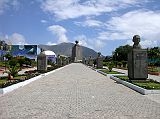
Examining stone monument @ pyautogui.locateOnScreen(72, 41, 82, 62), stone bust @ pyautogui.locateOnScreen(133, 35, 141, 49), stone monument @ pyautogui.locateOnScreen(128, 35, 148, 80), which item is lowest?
stone monument @ pyautogui.locateOnScreen(128, 35, 148, 80)

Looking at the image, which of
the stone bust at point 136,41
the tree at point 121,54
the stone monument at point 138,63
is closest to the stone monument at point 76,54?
the tree at point 121,54

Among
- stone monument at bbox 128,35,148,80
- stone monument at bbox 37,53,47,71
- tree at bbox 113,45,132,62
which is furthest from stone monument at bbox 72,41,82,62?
stone monument at bbox 128,35,148,80

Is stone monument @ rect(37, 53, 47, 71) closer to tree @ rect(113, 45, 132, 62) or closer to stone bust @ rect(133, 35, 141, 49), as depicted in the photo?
stone bust @ rect(133, 35, 141, 49)

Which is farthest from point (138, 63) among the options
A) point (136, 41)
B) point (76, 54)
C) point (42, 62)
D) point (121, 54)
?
point (76, 54)

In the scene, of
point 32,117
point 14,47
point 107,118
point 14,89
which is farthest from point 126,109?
point 14,47

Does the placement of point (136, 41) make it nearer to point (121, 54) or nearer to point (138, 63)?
point (138, 63)

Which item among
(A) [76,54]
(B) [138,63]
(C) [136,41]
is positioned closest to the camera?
(B) [138,63]

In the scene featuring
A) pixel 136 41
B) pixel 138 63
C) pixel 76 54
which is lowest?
pixel 138 63

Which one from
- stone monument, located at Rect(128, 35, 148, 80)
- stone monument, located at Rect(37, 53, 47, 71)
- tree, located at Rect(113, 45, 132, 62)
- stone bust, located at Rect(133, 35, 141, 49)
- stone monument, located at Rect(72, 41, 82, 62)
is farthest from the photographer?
stone monument, located at Rect(72, 41, 82, 62)

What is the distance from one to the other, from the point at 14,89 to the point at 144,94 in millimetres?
6451

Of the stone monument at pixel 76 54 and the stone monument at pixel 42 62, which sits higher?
the stone monument at pixel 76 54

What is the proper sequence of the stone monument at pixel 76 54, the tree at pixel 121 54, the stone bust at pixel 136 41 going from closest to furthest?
the stone bust at pixel 136 41 < the tree at pixel 121 54 < the stone monument at pixel 76 54

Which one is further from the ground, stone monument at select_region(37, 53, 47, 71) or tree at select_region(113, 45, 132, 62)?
tree at select_region(113, 45, 132, 62)

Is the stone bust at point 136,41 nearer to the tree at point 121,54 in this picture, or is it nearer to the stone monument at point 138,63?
the stone monument at point 138,63
